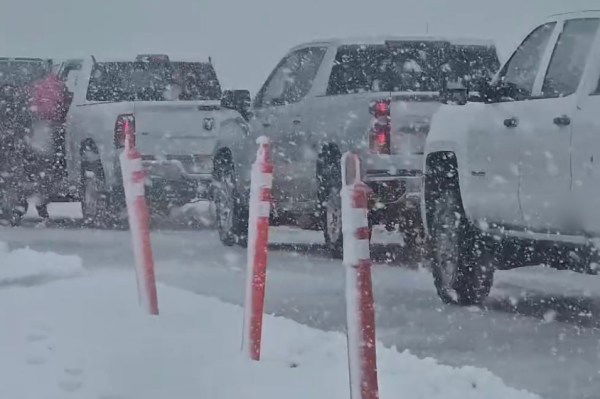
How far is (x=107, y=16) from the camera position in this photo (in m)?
62.6

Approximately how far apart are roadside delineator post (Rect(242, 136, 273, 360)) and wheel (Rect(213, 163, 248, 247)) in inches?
281

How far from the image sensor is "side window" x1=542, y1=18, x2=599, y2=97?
9133 mm

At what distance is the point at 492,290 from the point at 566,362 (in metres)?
Answer: 3.46

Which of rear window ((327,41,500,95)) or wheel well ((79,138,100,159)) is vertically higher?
rear window ((327,41,500,95))

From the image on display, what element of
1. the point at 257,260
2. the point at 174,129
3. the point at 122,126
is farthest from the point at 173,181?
the point at 257,260

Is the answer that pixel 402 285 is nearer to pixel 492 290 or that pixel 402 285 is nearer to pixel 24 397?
pixel 492 290

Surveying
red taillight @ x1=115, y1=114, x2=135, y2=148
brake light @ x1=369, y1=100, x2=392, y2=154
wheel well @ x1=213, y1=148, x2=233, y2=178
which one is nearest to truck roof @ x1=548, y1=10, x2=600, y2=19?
brake light @ x1=369, y1=100, x2=392, y2=154

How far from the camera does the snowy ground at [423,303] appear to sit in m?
7.91

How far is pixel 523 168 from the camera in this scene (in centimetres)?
932

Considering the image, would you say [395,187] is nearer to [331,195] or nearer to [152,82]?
[331,195]

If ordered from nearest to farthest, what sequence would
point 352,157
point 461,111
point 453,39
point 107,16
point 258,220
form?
point 352,157 < point 258,220 < point 461,111 < point 453,39 < point 107,16

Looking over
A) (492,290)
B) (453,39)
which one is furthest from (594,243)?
(453,39)

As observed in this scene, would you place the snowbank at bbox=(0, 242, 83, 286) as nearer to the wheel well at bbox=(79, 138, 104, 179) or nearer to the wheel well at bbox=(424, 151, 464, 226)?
the wheel well at bbox=(424, 151, 464, 226)

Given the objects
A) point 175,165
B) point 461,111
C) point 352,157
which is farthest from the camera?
point 175,165
